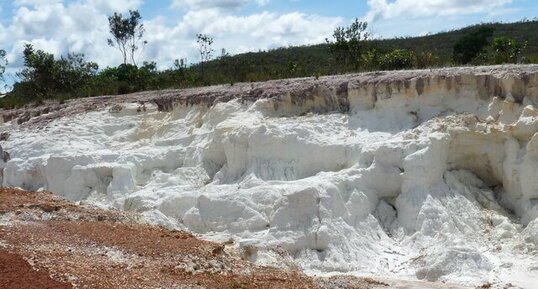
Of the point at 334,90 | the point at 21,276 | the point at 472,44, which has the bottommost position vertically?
the point at 21,276

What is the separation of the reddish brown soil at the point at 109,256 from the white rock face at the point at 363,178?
1.21 metres

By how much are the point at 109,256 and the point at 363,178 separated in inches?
252

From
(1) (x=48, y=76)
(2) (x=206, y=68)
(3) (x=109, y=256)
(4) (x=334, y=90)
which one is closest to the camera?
(3) (x=109, y=256)

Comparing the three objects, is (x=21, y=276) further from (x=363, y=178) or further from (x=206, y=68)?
(x=206, y=68)

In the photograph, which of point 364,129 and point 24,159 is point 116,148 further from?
point 364,129

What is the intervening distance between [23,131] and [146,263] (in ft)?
37.7

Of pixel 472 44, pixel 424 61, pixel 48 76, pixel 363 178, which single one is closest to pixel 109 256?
pixel 363 178

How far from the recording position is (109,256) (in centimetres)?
1298

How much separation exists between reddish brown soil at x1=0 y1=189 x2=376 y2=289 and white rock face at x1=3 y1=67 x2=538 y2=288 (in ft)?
3.96

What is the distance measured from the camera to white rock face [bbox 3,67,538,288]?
1441cm

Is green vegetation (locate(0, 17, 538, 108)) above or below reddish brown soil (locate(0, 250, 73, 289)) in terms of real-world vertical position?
above

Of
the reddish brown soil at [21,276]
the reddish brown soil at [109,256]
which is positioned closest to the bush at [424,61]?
the reddish brown soil at [109,256]

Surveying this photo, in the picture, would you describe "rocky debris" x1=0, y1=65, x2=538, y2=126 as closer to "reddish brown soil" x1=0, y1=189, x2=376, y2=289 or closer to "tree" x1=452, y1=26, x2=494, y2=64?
"reddish brown soil" x1=0, y1=189, x2=376, y2=289

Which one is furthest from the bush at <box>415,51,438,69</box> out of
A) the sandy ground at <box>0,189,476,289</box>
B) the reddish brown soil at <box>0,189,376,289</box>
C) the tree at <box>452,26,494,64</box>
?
the tree at <box>452,26,494,64</box>
